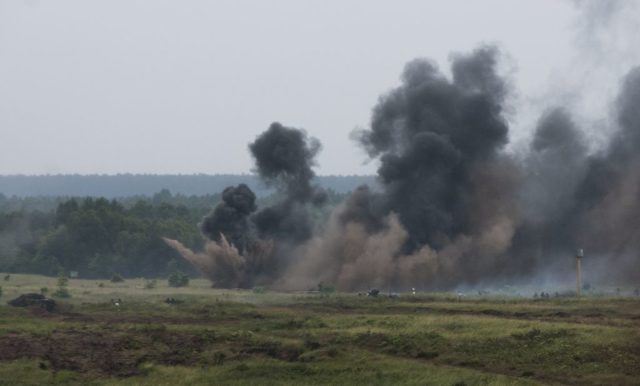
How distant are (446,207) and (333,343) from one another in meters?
61.4

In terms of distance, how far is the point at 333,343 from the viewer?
71.4 metres

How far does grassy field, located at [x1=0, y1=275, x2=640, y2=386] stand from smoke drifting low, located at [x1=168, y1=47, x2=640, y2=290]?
2925 cm

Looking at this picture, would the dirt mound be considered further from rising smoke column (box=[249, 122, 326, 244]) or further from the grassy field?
rising smoke column (box=[249, 122, 326, 244])

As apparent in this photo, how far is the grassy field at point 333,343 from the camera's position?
6078 cm

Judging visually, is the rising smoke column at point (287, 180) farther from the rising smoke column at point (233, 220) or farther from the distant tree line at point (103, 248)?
the distant tree line at point (103, 248)

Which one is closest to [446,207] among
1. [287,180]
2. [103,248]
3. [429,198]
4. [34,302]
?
[429,198]

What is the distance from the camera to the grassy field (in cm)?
6078

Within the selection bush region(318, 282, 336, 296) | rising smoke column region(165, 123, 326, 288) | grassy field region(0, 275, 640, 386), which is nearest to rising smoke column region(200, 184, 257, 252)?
rising smoke column region(165, 123, 326, 288)

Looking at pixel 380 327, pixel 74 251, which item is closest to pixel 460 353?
pixel 380 327

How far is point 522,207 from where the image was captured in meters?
135

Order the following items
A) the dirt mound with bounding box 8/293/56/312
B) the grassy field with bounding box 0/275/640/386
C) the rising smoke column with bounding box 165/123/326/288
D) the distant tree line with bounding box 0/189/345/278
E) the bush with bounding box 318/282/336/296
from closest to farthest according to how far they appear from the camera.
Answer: the grassy field with bounding box 0/275/640/386 → the dirt mound with bounding box 8/293/56/312 → the bush with bounding box 318/282/336/296 → the rising smoke column with bounding box 165/123/326/288 → the distant tree line with bounding box 0/189/345/278

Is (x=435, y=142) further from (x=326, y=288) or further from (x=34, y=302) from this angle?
(x=34, y=302)

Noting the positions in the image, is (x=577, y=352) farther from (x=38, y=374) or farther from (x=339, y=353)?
(x=38, y=374)

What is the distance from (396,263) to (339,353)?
180 ft
